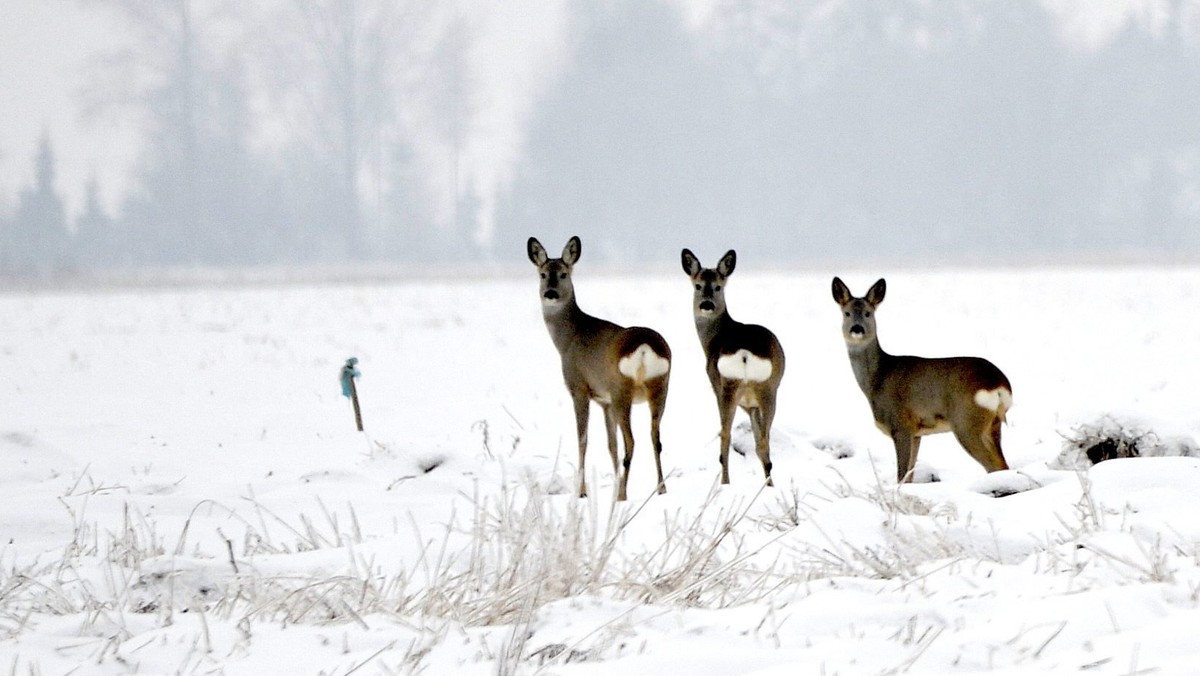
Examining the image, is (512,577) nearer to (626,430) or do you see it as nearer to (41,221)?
(626,430)

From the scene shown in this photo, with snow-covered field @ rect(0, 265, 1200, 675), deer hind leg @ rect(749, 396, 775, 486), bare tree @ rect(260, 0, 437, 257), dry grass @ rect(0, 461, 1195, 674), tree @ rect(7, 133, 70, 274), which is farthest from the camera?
bare tree @ rect(260, 0, 437, 257)

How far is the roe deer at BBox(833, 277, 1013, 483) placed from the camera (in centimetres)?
661

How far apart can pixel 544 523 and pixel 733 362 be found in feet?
8.88

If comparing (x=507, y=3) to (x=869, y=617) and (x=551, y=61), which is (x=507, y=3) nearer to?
(x=551, y=61)

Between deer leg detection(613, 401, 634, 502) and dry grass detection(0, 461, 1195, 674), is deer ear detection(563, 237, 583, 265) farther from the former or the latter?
dry grass detection(0, 461, 1195, 674)

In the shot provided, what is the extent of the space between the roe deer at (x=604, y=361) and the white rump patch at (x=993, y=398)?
5.04ft

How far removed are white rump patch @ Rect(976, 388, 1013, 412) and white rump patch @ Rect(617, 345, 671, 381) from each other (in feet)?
5.05

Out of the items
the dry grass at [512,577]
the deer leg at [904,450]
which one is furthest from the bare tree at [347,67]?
the dry grass at [512,577]

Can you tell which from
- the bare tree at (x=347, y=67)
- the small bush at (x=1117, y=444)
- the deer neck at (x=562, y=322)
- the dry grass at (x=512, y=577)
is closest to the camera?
the dry grass at (x=512, y=577)

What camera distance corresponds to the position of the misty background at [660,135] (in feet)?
193

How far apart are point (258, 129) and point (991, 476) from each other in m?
66.6

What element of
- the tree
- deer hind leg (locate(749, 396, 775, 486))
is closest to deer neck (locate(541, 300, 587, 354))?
deer hind leg (locate(749, 396, 775, 486))

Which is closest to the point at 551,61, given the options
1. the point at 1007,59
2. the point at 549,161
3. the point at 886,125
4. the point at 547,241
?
the point at 549,161

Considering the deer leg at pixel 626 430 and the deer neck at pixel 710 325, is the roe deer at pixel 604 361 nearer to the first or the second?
the deer leg at pixel 626 430
